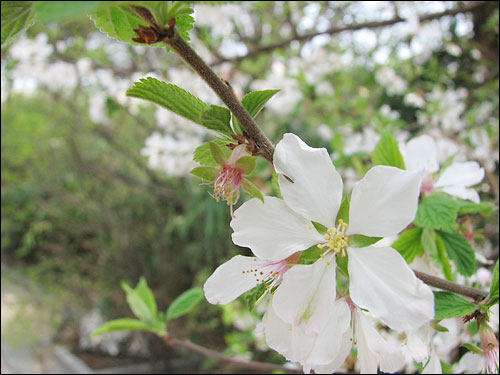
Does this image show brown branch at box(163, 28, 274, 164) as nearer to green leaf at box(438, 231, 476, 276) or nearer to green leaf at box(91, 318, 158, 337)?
green leaf at box(438, 231, 476, 276)

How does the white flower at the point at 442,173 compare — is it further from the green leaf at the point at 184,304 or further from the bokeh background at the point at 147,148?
the bokeh background at the point at 147,148

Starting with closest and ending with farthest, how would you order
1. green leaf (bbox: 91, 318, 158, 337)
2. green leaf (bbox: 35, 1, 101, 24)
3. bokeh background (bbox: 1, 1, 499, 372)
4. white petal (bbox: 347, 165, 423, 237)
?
1. green leaf (bbox: 35, 1, 101, 24)
2. white petal (bbox: 347, 165, 423, 237)
3. green leaf (bbox: 91, 318, 158, 337)
4. bokeh background (bbox: 1, 1, 499, 372)

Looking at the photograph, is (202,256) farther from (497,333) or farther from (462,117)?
(497,333)

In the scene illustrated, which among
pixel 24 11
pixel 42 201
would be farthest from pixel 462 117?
pixel 42 201

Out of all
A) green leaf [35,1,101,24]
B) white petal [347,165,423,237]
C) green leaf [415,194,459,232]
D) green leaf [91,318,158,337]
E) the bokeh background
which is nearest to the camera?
green leaf [35,1,101,24]

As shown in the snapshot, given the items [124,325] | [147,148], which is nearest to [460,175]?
[124,325]

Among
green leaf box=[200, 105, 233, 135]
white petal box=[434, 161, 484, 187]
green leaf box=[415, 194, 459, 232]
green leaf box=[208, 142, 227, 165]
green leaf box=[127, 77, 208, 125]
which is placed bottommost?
green leaf box=[415, 194, 459, 232]

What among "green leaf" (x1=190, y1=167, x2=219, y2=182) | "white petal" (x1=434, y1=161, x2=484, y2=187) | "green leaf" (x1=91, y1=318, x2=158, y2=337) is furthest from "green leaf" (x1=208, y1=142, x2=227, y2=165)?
"green leaf" (x1=91, y1=318, x2=158, y2=337)
